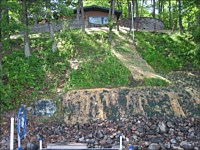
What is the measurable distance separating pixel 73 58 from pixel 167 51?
297 inches

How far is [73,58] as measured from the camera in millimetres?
17031

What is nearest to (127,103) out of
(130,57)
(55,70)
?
(55,70)

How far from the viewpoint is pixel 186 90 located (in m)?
14.3

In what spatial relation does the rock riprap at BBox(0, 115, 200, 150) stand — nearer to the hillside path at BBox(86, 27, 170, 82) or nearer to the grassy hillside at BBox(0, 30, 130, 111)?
the grassy hillside at BBox(0, 30, 130, 111)

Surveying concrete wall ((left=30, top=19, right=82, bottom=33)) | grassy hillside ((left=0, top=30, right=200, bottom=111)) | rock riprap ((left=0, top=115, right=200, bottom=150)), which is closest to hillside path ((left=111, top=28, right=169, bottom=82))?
grassy hillside ((left=0, top=30, right=200, bottom=111))

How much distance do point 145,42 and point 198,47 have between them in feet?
19.4

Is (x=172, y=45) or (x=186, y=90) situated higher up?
(x=172, y=45)

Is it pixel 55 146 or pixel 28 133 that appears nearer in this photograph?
pixel 55 146

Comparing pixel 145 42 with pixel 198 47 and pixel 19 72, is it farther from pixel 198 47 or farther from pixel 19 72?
pixel 19 72

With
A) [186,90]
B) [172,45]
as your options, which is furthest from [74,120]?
[172,45]

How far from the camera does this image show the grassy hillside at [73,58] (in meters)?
13.7

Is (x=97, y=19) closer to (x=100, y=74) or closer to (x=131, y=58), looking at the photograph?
(x=131, y=58)

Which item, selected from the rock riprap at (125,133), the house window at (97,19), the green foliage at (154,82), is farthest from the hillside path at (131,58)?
the house window at (97,19)

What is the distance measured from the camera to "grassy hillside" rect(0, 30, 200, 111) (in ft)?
45.1
